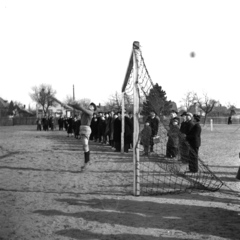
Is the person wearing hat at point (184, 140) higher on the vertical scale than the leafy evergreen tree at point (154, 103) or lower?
lower

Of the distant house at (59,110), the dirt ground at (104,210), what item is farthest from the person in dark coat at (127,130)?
the dirt ground at (104,210)

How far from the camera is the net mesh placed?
6695 millimetres

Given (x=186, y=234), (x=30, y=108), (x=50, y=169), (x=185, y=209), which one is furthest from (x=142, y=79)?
(x=30, y=108)

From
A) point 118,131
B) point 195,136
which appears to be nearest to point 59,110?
point 118,131

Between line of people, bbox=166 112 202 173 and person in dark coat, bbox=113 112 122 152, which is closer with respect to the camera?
line of people, bbox=166 112 202 173

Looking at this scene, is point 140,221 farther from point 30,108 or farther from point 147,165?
point 30,108

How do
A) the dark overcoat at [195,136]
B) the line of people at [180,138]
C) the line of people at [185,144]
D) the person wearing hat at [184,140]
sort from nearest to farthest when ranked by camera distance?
the person wearing hat at [184,140] < the line of people at [185,144] < the line of people at [180,138] < the dark overcoat at [195,136]

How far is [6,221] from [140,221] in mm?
1838

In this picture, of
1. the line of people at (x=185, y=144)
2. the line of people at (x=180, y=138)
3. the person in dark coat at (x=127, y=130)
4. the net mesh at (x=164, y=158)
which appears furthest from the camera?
the person in dark coat at (x=127, y=130)

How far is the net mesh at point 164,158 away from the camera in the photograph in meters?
6.70

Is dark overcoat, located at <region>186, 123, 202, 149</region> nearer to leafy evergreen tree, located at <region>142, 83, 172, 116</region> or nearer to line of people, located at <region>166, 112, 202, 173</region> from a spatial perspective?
line of people, located at <region>166, 112, 202, 173</region>

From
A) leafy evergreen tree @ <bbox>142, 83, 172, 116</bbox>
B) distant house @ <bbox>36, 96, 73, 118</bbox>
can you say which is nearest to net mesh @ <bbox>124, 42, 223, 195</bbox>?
leafy evergreen tree @ <bbox>142, 83, 172, 116</bbox>

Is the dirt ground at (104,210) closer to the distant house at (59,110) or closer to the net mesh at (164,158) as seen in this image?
the net mesh at (164,158)

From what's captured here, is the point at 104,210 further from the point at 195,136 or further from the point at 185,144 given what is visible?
the point at 195,136
